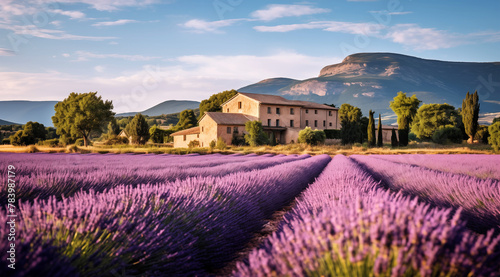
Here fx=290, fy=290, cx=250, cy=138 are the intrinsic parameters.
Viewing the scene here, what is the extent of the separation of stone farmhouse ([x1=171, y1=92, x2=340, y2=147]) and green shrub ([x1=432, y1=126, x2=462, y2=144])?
15247mm

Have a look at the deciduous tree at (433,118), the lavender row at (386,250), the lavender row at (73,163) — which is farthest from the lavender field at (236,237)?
the deciduous tree at (433,118)

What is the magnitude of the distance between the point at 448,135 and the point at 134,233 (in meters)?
47.9

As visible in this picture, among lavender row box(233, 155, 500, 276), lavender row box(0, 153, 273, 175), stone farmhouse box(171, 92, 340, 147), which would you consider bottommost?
lavender row box(0, 153, 273, 175)

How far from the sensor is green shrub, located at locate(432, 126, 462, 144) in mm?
39844

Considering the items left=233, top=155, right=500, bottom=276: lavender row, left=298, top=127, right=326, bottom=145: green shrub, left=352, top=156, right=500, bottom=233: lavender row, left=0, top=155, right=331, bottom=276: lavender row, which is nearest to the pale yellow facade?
left=298, top=127, right=326, bottom=145: green shrub

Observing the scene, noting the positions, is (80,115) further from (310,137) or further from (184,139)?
(310,137)

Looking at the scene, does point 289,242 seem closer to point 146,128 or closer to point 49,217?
point 49,217

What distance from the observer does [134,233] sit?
1.61 meters

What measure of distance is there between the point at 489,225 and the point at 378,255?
2.55 metres

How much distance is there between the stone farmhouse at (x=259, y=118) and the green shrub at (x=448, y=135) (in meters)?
15.2

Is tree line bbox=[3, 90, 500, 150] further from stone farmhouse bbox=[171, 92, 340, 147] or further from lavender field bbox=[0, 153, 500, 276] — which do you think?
lavender field bbox=[0, 153, 500, 276]

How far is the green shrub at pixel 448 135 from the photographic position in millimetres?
39844

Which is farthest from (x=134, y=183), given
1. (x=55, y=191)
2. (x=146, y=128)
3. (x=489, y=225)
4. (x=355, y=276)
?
(x=146, y=128)

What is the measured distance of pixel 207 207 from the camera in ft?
7.88
